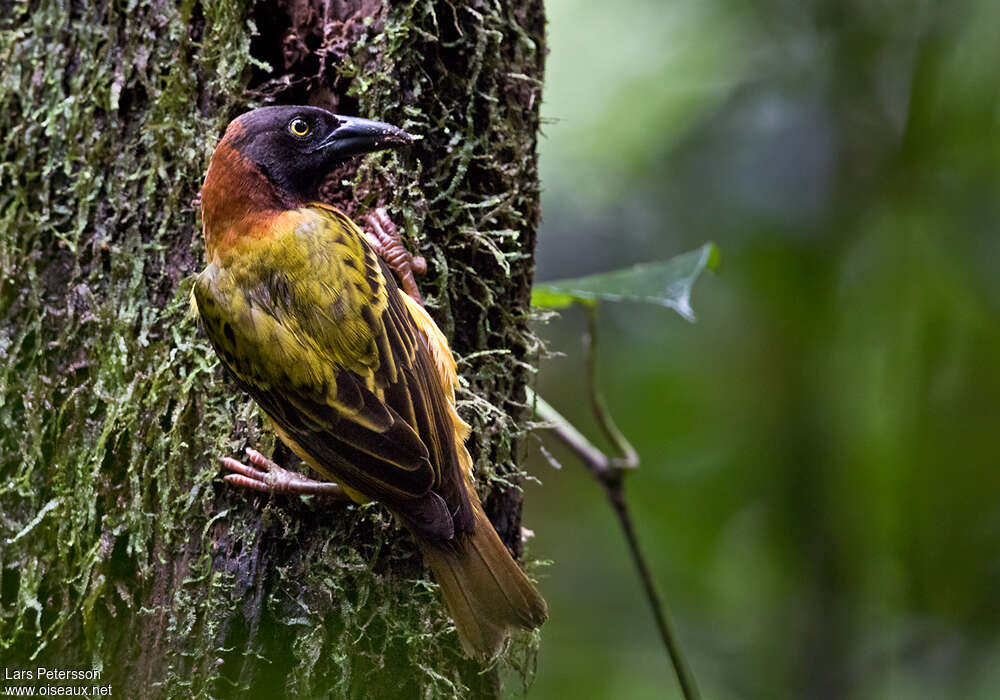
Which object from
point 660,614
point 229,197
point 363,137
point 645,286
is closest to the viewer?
point 363,137

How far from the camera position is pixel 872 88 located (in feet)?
18.6

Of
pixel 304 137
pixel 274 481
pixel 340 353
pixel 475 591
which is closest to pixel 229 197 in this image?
pixel 304 137

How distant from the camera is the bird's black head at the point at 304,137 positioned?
91.0 inches

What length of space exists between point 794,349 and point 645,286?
345cm

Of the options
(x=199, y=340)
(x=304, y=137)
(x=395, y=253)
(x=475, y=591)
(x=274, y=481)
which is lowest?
(x=475, y=591)

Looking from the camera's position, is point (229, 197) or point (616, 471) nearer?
point (229, 197)

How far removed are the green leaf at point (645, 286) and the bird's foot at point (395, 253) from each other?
1.62 ft

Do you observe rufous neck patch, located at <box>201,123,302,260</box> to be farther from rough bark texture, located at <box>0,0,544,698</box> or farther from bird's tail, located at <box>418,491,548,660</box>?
bird's tail, located at <box>418,491,548,660</box>

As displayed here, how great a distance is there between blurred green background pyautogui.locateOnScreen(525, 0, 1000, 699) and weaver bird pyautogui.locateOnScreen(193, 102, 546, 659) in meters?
3.35

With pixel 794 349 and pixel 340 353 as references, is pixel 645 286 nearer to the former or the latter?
pixel 340 353

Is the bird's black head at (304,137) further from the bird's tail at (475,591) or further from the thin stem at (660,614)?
the thin stem at (660,614)

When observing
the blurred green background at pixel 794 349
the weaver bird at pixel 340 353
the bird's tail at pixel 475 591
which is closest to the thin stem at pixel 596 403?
the weaver bird at pixel 340 353

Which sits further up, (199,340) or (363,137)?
(363,137)

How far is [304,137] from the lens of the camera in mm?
2426
